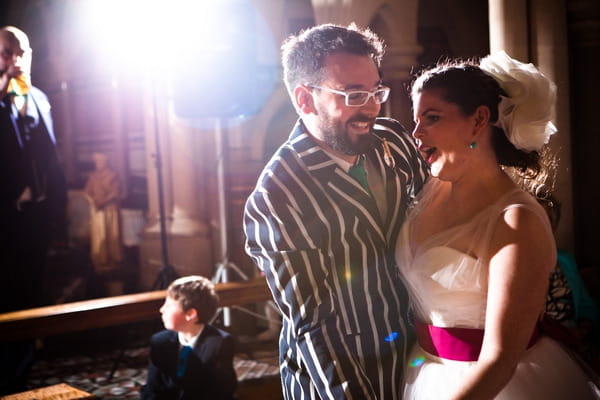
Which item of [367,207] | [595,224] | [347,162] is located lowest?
[595,224]

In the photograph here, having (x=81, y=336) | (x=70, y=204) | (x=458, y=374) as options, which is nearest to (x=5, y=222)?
(x=81, y=336)

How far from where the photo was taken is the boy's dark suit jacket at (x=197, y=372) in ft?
11.6

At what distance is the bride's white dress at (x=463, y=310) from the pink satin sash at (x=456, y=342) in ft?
0.05

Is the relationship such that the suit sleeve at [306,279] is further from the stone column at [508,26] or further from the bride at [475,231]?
the stone column at [508,26]

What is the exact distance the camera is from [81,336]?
263 inches

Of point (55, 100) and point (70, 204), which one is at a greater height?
point (55, 100)

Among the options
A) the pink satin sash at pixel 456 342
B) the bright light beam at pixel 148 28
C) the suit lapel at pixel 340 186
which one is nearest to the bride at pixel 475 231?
the pink satin sash at pixel 456 342

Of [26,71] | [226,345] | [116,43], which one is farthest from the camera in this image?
[116,43]

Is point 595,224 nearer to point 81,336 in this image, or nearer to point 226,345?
point 226,345

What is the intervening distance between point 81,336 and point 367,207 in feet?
17.6

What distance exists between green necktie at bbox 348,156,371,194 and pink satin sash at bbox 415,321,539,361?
0.45m

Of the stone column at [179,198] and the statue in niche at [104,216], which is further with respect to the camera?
the statue in niche at [104,216]

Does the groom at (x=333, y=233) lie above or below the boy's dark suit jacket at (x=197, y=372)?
above

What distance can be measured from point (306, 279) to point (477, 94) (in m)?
0.66
